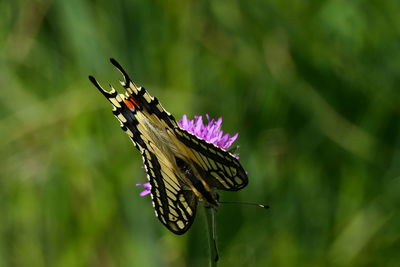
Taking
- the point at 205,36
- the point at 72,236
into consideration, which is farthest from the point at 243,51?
the point at 72,236

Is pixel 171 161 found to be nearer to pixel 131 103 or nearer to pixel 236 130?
pixel 131 103

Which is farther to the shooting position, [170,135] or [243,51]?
[243,51]

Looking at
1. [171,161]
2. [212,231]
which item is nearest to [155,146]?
[171,161]

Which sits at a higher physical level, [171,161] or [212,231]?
[171,161]

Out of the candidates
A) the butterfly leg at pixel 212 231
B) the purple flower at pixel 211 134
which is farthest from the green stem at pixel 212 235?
the purple flower at pixel 211 134

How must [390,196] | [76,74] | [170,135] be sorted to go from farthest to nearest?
[76,74]
[390,196]
[170,135]

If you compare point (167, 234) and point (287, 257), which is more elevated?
point (167, 234)

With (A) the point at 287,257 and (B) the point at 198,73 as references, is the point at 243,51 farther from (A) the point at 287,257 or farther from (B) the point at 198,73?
(A) the point at 287,257
